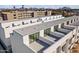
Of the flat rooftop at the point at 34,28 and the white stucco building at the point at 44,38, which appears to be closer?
the white stucco building at the point at 44,38

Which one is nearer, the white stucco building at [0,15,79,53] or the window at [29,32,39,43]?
the white stucco building at [0,15,79,53]

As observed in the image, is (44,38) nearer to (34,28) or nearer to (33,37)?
(33,37)

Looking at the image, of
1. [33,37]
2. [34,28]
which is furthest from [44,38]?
[34,28]

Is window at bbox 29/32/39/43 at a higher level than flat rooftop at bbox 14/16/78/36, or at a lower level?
lower

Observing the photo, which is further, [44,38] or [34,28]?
[34,28]

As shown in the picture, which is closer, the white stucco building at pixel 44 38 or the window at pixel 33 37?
the white stucco building at pixel 44 38

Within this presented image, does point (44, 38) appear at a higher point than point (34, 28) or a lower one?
lower

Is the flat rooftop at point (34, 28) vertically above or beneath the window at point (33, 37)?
above

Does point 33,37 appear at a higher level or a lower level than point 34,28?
lower

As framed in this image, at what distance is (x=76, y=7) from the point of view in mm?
1389

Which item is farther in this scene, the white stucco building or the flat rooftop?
the flat rooftop
